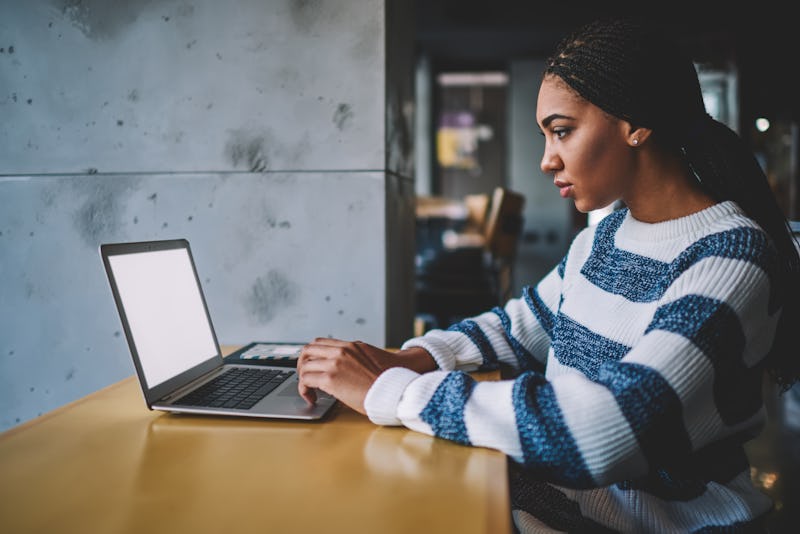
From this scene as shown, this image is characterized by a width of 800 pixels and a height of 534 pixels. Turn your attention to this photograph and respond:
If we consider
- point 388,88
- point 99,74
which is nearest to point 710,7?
point 388,88

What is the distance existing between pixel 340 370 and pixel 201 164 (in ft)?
2.91

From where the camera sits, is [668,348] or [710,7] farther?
[710,7]

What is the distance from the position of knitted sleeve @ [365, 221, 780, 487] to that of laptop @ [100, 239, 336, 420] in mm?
233

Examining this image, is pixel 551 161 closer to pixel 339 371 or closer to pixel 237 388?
pixel 339 371

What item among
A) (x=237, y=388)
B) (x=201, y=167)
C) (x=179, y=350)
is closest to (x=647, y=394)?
(x=237, y=388)

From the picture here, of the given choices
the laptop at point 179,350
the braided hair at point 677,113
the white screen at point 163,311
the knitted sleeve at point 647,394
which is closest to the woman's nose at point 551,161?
the braided hair at point 677,113

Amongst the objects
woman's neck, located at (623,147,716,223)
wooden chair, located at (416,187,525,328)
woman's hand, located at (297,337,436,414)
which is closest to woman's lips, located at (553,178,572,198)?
woman's neck, located at (623,147,716,223)

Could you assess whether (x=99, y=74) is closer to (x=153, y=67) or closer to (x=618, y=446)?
(x=153, y=67)

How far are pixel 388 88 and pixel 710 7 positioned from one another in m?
6.46

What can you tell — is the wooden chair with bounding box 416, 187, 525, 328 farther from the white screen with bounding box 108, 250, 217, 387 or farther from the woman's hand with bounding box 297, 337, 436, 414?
the woman's hand with bounding box 297, 337, 436, 414

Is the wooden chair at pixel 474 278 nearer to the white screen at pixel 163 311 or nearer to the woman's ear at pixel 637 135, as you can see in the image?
the white screen at pixel 163 311

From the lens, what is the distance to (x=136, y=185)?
5.23 ft

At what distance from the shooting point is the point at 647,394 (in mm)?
723

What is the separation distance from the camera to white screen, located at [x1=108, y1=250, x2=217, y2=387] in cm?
99
